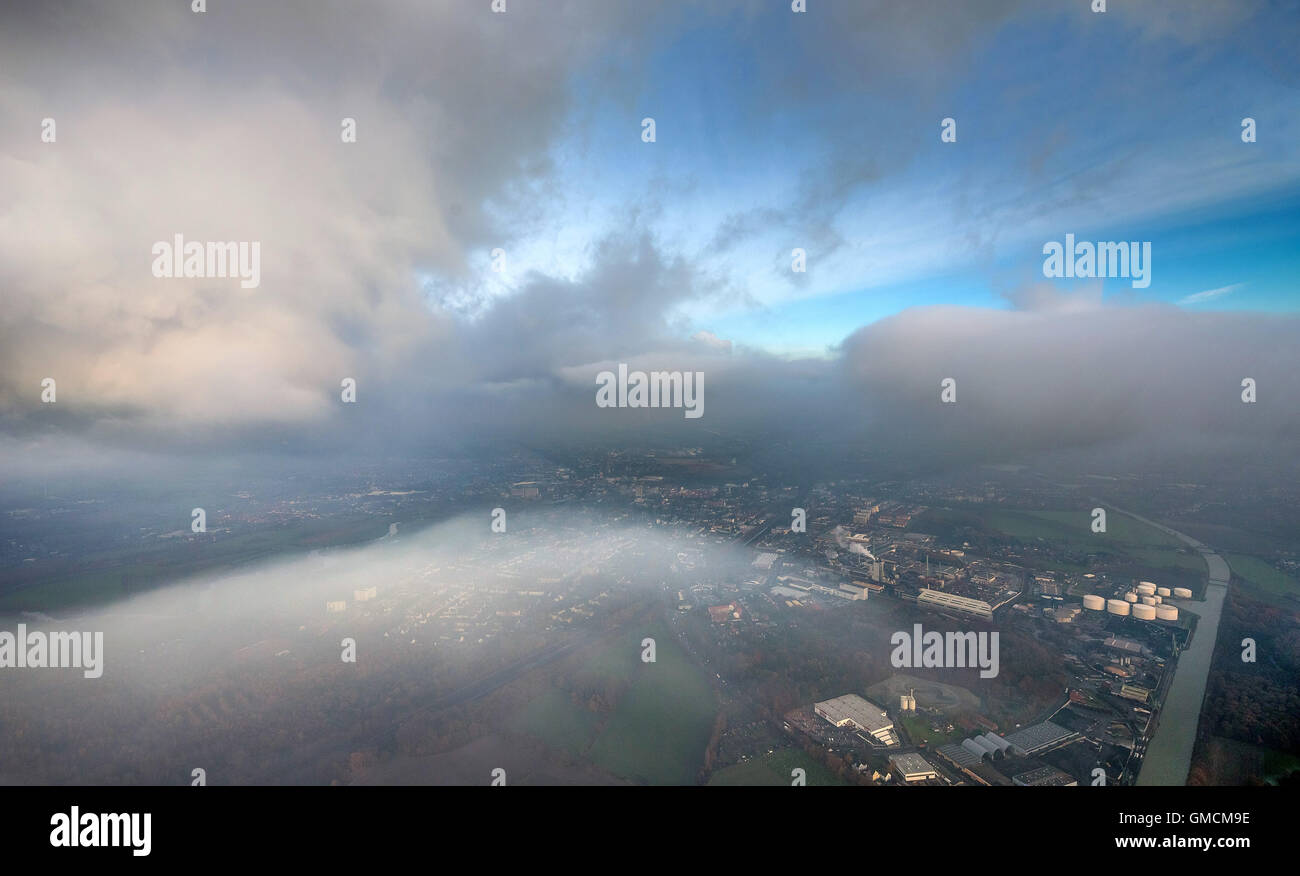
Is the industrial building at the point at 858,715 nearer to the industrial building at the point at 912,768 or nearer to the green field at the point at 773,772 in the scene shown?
the industrial building at the point at 912,768

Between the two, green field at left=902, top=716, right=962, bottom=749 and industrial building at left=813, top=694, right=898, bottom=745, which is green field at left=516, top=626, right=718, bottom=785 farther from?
green field at left=902, top=716, right=962, bottom=749

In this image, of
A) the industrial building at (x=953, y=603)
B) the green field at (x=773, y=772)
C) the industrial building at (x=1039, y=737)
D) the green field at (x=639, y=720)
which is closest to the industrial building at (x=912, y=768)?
the green field at (x=773, y=772)

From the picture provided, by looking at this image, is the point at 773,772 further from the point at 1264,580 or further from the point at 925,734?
the point at 1264,580

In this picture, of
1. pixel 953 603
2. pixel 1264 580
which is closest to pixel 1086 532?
pixel 1264 580

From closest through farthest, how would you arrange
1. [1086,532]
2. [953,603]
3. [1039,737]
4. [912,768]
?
[912,768] < [1039,737] < [953,603] < [1086,532]

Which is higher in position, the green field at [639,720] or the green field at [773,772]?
the green field at [639,720]

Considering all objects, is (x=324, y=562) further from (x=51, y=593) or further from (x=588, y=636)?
(x=588, y=636)
